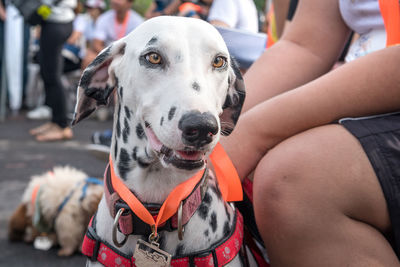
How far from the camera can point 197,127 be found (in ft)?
4.15

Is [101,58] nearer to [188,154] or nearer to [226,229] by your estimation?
[188,154]

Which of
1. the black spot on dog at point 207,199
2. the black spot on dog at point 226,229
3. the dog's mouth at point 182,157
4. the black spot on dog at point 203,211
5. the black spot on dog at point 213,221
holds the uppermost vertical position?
the dog's mouth at point 182,157

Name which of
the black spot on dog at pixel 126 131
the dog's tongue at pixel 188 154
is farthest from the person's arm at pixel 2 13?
the dog's tongue at pixel 188 154

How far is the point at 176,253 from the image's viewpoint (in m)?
1.57

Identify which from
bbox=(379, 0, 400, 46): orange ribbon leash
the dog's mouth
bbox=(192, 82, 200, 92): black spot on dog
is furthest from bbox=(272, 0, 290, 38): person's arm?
the dog's mouth

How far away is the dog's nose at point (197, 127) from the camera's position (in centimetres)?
127

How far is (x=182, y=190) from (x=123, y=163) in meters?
0.27

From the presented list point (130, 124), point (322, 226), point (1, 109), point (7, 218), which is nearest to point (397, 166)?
point (322, 226)

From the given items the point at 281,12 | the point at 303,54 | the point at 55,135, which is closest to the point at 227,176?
the point at 303,54

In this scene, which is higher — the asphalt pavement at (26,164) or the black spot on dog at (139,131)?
the black spot on dog at (139,131)

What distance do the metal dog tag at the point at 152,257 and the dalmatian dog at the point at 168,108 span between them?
0.07 metres

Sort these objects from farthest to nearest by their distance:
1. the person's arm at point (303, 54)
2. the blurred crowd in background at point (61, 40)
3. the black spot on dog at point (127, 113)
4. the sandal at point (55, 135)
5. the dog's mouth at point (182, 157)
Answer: the sandal at point (55, 135) < the blurred crowd in background at point (61, 40) < the person's arm at point (303, 54) < the black spot on dog at point (127, 113) < the dog's mouth at point (182, 157)

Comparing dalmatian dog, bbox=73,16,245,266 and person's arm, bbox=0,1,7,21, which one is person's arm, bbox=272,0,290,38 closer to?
dalmatian dog, bbox=73,16,245,266

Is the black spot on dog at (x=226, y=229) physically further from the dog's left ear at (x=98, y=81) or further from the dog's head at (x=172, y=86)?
the dog's left ear at (x=98, y=81)
